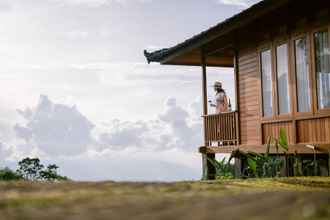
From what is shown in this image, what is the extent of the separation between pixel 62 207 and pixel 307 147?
1022cm

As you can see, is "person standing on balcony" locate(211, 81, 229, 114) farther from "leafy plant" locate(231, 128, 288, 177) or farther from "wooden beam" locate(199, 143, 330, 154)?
→ "leafy plant" locate(231, 128, 288, 177)

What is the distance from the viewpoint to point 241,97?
14.7m

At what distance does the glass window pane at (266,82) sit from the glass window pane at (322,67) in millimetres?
2025

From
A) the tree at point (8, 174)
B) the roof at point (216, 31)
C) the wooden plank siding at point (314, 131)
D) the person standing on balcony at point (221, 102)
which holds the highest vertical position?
the roof at point (216, 31)

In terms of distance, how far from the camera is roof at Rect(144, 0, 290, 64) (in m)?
11.3

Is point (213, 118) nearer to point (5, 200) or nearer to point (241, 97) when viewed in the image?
point (241, 97)

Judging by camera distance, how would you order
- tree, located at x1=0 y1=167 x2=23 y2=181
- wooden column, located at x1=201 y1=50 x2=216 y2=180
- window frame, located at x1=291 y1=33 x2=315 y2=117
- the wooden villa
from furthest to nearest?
tree, located at x1=0 y1=167 x2=23 y2=181
wooden column, located at x1=201 y1=50 x2=216 y2=180
window frame, located at x1=291 y1=33 x2=315 y2=117
the wooden villa

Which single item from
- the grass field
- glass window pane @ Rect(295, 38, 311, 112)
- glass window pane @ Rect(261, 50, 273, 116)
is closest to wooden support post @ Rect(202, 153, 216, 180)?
glass window pane @ Rect(261, 50, 273, 116)

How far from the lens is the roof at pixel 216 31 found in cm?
1132

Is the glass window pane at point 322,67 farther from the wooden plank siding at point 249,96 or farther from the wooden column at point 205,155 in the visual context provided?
the wooden column at point 205,155

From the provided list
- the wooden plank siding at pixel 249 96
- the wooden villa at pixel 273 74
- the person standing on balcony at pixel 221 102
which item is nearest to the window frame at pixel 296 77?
the wooden villa at pixel 273 74

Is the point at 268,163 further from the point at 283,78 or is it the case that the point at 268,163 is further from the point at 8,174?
the point at 8,174

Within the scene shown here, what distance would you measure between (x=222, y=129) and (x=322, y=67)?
4.42 metres

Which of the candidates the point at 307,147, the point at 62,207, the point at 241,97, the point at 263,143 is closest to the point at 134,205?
the point at 62,207
